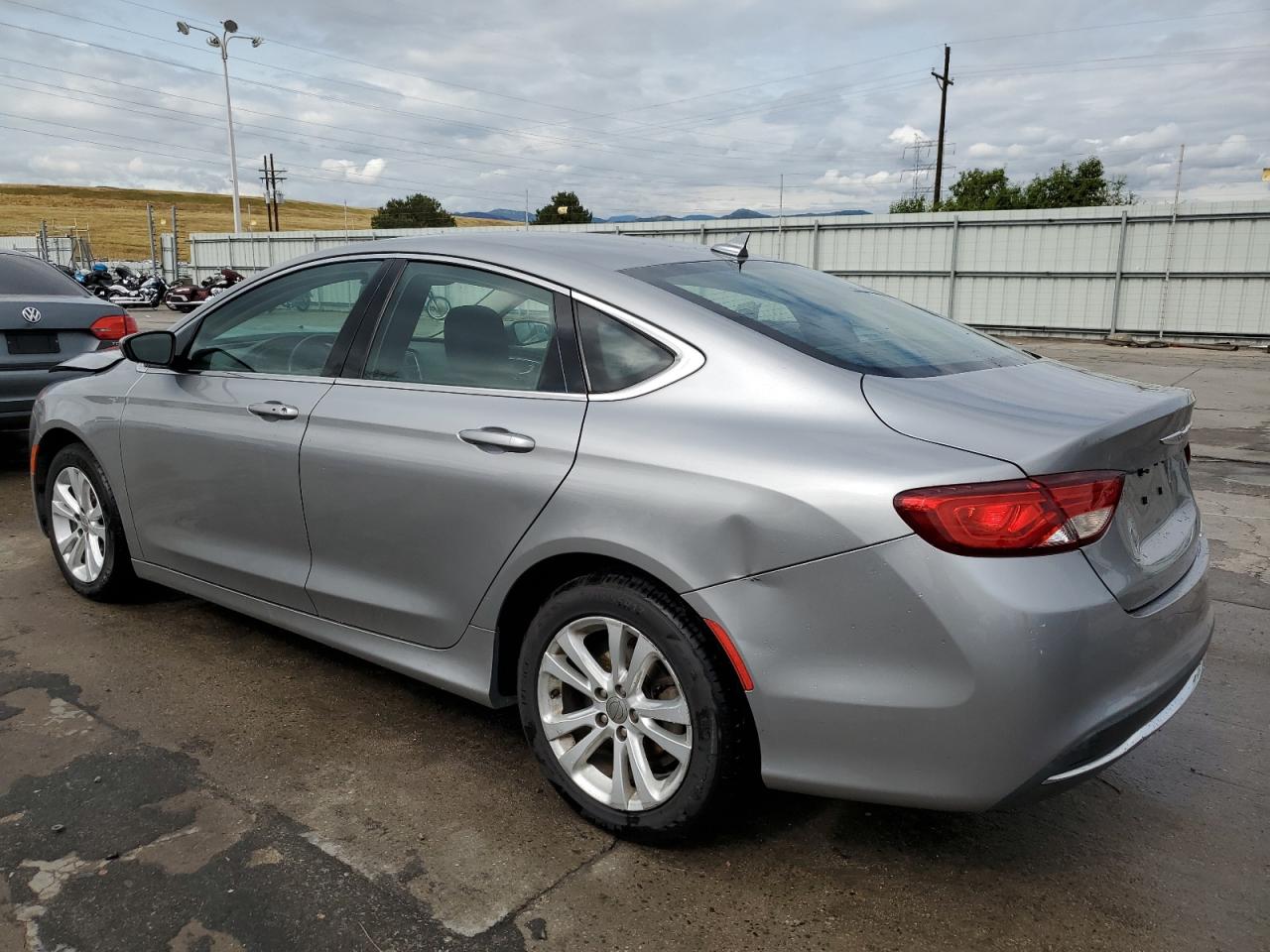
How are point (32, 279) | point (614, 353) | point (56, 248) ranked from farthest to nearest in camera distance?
point (56, 248)
point (32, 279)
point (614, 353)

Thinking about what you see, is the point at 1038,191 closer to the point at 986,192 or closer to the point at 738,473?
the point at 986,192

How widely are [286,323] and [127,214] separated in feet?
359

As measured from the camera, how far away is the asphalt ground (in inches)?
89.4

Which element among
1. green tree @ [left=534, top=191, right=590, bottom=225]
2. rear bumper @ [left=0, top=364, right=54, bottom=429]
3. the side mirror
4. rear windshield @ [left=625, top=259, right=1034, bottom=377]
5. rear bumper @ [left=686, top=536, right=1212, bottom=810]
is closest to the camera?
rear bumper @ [left=686, top=536, right=1212, bottom=810]

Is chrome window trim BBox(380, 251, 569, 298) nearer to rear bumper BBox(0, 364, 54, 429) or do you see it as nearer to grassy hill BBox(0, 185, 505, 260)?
rear bumper BBox(0, 364, 54, 429)

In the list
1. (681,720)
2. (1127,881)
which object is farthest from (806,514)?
(1127,881)

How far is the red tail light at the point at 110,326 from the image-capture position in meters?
7.09

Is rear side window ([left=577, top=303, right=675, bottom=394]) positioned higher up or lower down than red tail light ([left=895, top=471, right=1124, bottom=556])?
higher up

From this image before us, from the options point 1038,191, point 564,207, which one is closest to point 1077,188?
point 1038,191

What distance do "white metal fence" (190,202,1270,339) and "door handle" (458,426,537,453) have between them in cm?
1637

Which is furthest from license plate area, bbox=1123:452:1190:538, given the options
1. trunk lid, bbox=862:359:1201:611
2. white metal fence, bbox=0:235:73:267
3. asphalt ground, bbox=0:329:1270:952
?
white metal fence, bbox=0:235:73:267

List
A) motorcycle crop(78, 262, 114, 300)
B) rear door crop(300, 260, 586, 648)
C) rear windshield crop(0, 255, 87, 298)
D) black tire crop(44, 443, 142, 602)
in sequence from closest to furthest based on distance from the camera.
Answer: rear door crop(300, 260, 586, 648) → black tire crop(44, 443, 142, 602) → rear windshield crop(0, 255, 87, 298) → motorcycle crop(78, 262, 114, 300)

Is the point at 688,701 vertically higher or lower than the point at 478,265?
lower

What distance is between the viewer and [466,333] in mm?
2988
